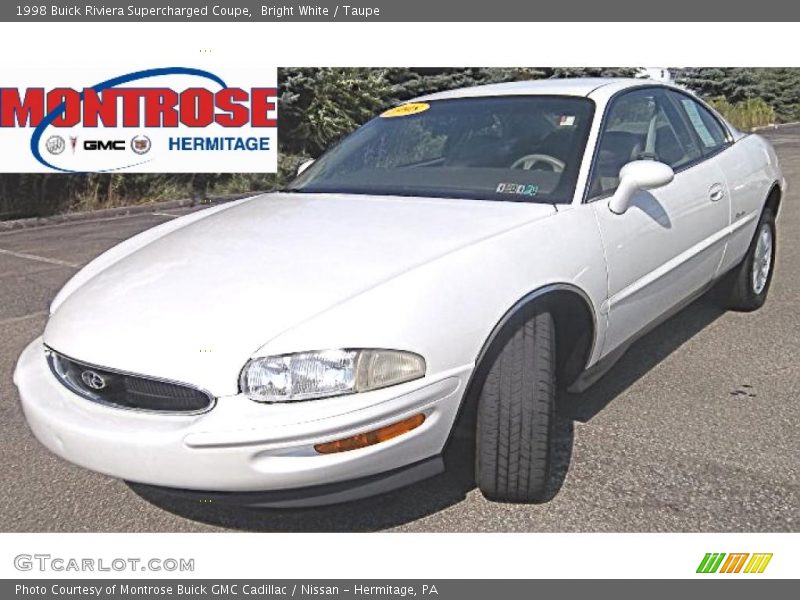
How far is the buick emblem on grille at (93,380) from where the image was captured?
2.25 m

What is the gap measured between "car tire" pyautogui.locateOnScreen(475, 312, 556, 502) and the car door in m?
0.57

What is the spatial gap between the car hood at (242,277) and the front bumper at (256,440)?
129mm

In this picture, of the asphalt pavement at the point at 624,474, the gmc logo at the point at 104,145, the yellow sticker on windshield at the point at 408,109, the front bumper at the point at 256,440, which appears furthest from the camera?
the gmc logo at the point at 104,145

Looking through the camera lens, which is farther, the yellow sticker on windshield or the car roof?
the yellow sticker on windshield

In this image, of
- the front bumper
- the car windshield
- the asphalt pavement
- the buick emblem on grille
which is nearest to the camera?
the front bumper

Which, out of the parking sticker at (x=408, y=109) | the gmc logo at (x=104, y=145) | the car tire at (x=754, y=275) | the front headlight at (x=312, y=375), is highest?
the parking sticker at (x=408, y=109)

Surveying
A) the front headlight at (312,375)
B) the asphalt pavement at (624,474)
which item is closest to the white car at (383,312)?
the front headlight at (312,375)

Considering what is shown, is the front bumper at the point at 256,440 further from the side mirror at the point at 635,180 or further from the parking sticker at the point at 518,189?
the side mirror at the point at 635,180

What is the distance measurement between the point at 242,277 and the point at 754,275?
3.50 metres

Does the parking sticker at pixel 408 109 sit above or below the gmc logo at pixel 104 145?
above

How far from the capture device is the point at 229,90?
36.6ft

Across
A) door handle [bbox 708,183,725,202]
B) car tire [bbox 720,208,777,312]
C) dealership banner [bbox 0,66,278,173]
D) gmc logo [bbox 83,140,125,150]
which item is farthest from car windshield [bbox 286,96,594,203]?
gmc logo [bbox 83,140,125,150]

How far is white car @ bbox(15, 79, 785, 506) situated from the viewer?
209cm

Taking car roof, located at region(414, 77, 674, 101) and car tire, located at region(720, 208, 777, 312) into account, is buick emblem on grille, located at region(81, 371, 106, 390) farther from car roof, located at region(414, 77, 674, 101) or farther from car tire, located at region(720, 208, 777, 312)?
car tire, located at region(720, 208, 777, 312)
